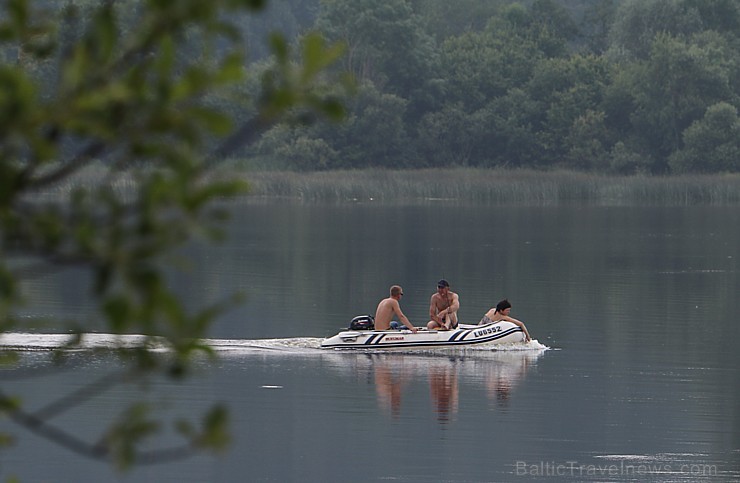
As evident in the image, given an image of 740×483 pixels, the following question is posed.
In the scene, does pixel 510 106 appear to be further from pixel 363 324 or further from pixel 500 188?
pixel 363 324

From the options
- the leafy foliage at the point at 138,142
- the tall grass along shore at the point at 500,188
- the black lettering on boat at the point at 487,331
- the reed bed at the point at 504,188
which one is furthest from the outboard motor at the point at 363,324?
the reed bed at the point at 504,188

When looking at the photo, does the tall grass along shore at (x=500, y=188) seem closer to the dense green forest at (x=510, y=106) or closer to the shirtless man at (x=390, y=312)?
the dense green forest at (x=510, y=106)

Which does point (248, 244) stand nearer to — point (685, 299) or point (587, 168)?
point (685, 299)

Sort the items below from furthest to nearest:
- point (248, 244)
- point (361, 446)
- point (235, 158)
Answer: point (235, 158) → point (248, 244) → point (361, 446)

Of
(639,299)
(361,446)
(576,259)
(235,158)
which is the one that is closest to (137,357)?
(361,446)

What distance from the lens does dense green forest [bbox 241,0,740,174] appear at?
271ft

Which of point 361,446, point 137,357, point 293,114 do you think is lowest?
point 361,446

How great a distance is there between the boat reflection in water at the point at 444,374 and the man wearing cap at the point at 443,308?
0.49 metres

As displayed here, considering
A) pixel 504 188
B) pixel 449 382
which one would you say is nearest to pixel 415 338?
pixel 449 382

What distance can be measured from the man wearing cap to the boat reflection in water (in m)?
0.49

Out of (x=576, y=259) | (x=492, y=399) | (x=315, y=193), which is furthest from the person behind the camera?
(x=315, y=193)

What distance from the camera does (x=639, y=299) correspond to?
32.2 m

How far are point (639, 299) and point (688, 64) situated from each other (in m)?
54.5

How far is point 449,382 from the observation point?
20.6m
